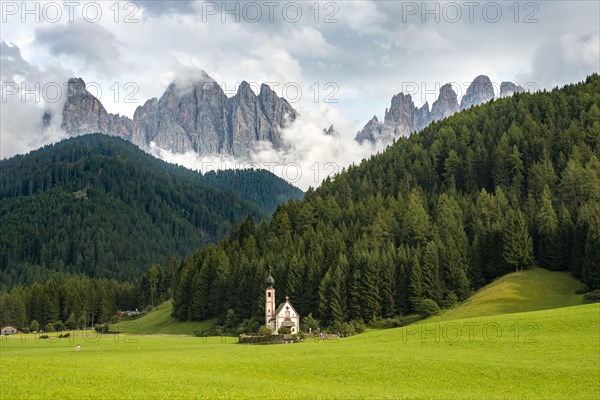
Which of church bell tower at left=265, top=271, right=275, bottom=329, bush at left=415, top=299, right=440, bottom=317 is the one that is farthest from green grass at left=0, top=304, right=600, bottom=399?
church bell tower at left=265, top=271, right=275, bottom=329

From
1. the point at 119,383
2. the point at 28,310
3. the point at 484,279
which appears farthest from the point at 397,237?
the point at 28,310

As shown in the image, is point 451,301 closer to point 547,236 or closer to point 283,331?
point 547,236

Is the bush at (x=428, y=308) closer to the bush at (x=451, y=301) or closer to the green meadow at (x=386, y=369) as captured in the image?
the bush at (x=451, y=301)

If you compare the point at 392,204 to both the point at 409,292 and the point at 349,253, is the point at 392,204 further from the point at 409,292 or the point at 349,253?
the point at 409,292

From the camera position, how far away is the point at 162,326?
12138 centimetres

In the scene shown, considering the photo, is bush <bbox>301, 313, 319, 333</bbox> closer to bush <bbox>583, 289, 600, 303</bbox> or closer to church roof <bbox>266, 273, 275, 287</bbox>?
church roof <bbox>266, 273, 275, 287</bbox>

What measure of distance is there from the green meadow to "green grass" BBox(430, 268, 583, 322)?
1755 centimetres

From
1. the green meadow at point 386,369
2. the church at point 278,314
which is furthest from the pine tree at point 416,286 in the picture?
the green meadow at point 386,369

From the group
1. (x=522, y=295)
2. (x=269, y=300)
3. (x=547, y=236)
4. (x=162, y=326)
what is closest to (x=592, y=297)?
(x=522, y=295)

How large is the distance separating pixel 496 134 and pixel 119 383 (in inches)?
5768

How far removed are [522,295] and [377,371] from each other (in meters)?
50.6

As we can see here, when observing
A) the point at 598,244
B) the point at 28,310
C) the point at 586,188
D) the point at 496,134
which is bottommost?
the point at 28,310

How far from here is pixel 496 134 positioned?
157m

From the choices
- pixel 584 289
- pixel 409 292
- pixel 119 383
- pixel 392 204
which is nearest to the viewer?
pixel 119 383
